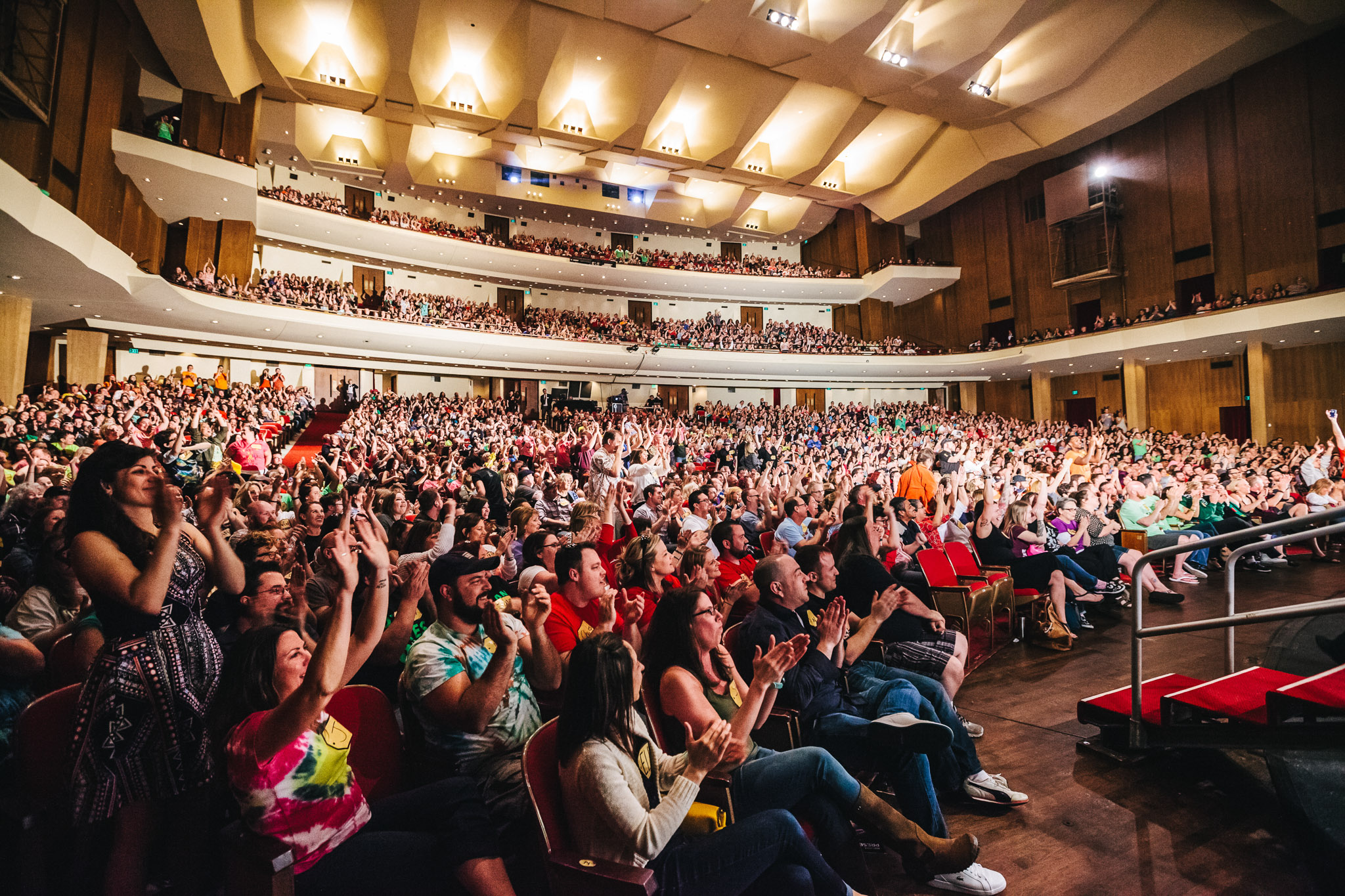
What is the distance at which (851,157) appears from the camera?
67.9 feet

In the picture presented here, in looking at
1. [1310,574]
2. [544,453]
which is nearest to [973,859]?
[1310,574]

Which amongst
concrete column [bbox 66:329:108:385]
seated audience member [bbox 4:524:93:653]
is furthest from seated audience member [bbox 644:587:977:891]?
concrete column [bbox 66:329:108:385]

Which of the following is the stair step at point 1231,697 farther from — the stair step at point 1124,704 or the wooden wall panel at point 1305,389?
the wooden wall panel at point 1305,389

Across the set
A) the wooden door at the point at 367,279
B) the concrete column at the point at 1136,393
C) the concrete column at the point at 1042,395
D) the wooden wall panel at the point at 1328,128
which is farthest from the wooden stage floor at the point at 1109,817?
the wooden door at the point at 367,279

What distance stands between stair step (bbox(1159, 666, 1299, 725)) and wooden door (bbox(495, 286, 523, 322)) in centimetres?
2079

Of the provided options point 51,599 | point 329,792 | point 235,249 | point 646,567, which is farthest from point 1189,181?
point 235,249

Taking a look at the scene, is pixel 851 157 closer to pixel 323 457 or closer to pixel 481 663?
pixel 323 457

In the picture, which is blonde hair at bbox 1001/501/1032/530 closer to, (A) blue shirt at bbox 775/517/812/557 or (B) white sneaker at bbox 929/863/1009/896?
(A) blue shirt at bbox 775/517/812/557

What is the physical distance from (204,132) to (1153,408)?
2477 cm

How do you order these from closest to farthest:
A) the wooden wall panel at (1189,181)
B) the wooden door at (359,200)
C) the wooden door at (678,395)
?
the wooden wall panel at (1189,181) < the wooden door at (359,200) < the wooden door at (678,395)

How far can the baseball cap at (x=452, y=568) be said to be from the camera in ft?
6.05

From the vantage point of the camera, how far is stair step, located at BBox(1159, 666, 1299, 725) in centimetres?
220

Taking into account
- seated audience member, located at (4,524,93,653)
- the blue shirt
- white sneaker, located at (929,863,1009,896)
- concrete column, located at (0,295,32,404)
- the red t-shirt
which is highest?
concrete column, located at (0,295,32,404)

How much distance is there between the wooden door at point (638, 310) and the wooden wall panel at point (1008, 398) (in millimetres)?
12521
